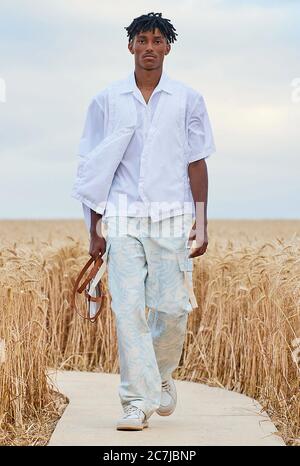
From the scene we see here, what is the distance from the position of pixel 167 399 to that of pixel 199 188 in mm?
1220

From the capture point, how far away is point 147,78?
5.77 metres

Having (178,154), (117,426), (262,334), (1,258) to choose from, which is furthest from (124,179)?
(262,334)

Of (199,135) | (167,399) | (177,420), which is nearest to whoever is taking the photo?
(199,135)

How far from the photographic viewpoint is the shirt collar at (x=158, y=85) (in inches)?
227

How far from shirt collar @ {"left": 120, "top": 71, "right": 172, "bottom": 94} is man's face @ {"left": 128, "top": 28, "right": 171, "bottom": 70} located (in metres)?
0.08

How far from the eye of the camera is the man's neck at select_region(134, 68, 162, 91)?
5.77 meters

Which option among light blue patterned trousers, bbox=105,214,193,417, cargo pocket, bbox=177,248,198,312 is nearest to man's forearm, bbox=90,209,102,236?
light blue patterned trousers, bbox=105,214,193,417

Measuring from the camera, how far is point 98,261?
5801mm

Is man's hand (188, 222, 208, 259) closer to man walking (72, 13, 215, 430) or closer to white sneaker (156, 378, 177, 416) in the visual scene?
man walking (72, 13, 215, 430)

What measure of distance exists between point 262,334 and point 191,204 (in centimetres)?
213

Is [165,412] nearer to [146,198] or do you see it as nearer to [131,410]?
[131,410]

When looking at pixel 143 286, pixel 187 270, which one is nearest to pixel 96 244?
pixel 143 286
